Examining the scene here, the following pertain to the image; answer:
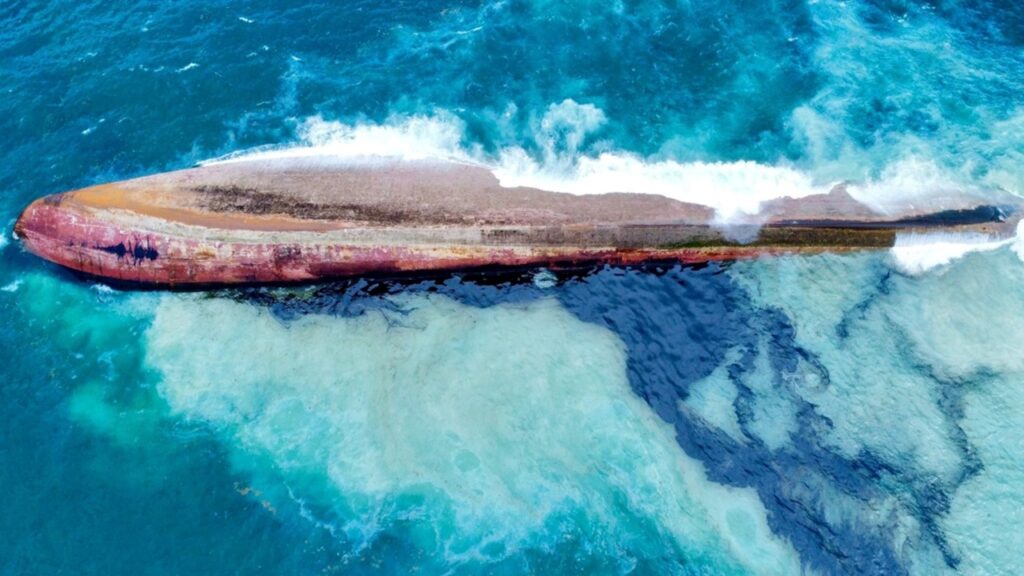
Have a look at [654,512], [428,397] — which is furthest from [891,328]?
[428,397]

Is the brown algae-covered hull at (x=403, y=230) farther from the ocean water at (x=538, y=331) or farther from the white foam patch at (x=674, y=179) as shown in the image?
the ocean water at (x=538, y=331)

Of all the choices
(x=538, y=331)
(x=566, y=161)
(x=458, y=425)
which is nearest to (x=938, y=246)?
(x=566, y=161)

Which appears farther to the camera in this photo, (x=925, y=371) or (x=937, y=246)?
(x=937, y=246)

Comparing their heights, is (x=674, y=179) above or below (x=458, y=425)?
above

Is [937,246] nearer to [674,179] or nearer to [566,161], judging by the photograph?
[674,179]

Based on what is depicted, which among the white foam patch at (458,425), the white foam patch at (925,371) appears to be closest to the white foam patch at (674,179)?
the white foam patch at (925,371)

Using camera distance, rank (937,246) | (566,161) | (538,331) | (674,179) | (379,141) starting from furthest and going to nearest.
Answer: (379,141) → (566,161) → (674,179) → (937,246) → (538,331)
